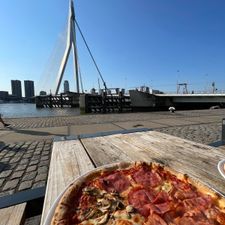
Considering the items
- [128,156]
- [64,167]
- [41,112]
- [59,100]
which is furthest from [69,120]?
[59,100]

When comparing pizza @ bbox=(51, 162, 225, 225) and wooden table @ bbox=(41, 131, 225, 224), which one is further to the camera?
wooden table @ bbox=(41, 131, 225, 224)

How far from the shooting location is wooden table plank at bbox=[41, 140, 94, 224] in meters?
1.03

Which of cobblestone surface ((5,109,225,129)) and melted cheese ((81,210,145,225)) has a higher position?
melted cheese ((81,210,145,225))

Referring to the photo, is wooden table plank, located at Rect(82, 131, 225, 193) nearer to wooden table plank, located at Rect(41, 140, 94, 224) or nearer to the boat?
wooden table plank, located at Rect(41, 140, 94, 224)

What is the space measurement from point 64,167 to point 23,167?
175 centimetres

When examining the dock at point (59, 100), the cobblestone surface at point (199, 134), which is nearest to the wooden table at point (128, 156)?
the cobblestone surface at point (199, 134)

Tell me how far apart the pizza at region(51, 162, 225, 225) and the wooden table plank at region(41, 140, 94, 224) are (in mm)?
129

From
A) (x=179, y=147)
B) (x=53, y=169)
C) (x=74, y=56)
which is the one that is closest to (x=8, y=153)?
(x=53, y=169)

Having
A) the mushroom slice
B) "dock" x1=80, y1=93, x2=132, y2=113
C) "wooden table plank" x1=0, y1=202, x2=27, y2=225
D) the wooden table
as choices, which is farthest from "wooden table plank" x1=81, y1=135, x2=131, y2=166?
"dock" x1=80, y1=93, x2=132, y2=113

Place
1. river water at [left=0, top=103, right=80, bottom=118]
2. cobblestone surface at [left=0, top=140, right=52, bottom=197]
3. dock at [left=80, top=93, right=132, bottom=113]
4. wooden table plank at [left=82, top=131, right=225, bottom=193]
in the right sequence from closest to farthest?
1. wooden table plank at [left=82, top=131, right=225, bottom=193]
2. cobblestone surface at [left=0, top=140, right=52, bottom=197]
3. dock at [left=80, top=93, right=132, bottom=113]
4. river water at [left=0, top=103, right=80, bottom=118]

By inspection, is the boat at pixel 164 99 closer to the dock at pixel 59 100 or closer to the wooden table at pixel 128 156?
the dock at pixel 59 100

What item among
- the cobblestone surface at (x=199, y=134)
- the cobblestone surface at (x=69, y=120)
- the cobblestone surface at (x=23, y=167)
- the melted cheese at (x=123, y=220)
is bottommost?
the cobblestone surface at (x=69, y=120)

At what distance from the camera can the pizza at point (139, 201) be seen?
73cm

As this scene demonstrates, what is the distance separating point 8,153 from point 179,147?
3162 mm
